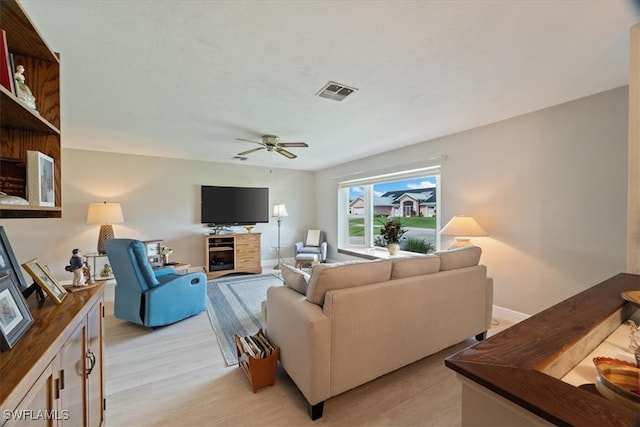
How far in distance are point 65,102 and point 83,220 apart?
2.82 m

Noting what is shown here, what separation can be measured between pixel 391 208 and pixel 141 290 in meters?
4.03

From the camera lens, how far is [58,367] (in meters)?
0.87

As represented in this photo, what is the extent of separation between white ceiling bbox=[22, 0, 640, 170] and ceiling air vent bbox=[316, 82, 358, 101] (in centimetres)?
7

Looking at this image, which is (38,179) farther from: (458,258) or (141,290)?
(458,258)

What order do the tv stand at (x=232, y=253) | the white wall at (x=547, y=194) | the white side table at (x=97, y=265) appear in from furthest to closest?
the tv stand at (x=232, y=253) < the white side table at (x=97, y=265) < the white wall at (x=547, y=194)

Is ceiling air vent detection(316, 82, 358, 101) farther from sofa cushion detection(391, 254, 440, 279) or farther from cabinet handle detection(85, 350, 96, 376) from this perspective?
cabinet handle detection(85, 350, 96, 376)

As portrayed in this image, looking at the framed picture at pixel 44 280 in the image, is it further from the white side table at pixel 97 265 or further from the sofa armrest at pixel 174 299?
the white side table at pixel 97 265

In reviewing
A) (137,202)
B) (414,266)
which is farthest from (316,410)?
(137,202)

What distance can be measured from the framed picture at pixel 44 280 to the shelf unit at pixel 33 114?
229mm

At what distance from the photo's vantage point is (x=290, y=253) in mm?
6449

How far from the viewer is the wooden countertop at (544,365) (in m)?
0.55

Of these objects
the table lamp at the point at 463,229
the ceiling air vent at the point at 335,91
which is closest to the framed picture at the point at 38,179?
the ceiling air vent at the point at 335,91

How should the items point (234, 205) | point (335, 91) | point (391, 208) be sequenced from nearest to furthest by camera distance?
1. point (335, 91)
2. point (391, 208)
3. point (234, 205)

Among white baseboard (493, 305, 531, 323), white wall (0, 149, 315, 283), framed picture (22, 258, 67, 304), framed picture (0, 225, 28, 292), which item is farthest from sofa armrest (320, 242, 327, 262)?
framed picture (0, 225, 28, 292)
